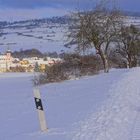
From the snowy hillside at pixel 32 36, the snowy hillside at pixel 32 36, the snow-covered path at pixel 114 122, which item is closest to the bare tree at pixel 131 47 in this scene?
the snow-covered path at pixel 114 122

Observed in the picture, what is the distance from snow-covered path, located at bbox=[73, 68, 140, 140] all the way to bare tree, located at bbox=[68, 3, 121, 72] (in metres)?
28.1

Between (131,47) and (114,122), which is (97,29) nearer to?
(131,47)

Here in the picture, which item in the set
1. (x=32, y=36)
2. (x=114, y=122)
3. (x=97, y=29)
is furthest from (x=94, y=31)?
(x=32, y=36)

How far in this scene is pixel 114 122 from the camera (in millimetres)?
11609

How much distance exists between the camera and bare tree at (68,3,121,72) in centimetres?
4450

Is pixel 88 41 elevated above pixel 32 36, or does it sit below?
below

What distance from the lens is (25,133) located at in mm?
11984

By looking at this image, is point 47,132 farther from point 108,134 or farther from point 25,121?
point 25,121

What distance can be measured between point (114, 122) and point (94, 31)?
33286mm

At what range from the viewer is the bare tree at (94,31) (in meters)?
44.5

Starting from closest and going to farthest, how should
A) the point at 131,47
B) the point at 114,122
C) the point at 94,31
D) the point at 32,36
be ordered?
the point at 114,122
the point at 94,31
the point at 131,47
the point at 32,36

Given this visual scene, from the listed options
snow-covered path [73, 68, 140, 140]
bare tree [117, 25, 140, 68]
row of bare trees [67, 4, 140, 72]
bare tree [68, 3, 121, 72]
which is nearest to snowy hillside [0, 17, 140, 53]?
bare tree [117, 25, 140, 68]

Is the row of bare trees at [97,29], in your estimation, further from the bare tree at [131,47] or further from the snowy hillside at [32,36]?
the snowy hillside at [32,36]

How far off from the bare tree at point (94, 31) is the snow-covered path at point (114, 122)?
1105 inches
